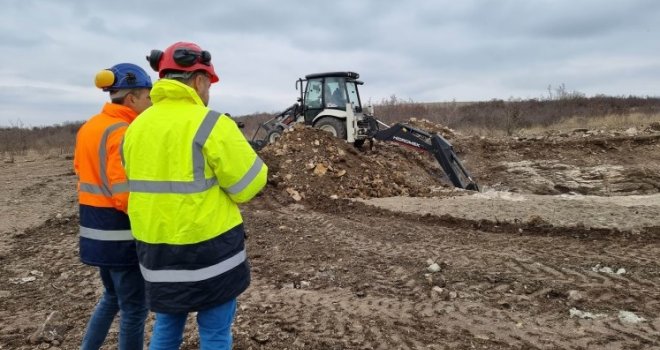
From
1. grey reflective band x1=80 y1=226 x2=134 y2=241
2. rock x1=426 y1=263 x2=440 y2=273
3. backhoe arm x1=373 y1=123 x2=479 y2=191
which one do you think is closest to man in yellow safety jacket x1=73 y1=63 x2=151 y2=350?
grey reflective band x1=80 y1=226 x2=134 y2=241

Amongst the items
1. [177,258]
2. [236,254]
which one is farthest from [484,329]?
[177,258]

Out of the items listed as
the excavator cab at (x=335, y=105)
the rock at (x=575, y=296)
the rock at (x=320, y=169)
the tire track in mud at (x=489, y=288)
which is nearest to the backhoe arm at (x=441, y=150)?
the excavator cab at (x=335, y=105)

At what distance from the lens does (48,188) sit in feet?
36.6

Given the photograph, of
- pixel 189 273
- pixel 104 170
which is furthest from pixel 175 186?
pixel 104 170

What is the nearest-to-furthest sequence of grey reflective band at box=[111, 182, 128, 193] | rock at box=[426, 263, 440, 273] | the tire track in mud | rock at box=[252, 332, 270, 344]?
grey reflective band at box=[111, 182, 128, 193] → rock at box=[252, 332, 270, 344] → the tire track in mud → rock at box=[426, 263, 440, 273]

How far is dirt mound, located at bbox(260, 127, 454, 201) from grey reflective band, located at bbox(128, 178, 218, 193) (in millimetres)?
6910

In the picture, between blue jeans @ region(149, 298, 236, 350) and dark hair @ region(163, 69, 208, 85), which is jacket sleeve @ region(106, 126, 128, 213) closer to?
dark hair @ region(163, 69, 208, 85)

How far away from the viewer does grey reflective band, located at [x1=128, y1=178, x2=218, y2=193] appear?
2074 millimetres

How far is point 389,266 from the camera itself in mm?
5297

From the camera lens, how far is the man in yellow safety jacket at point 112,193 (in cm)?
248

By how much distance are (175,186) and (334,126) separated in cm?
1080

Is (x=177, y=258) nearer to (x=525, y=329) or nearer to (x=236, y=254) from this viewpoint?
(x=236, y=254)

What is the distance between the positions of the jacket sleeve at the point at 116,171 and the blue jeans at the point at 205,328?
23.6 inches

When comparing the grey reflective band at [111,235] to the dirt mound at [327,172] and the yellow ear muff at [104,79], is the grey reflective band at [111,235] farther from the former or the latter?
the dirt mound at [327,172]
